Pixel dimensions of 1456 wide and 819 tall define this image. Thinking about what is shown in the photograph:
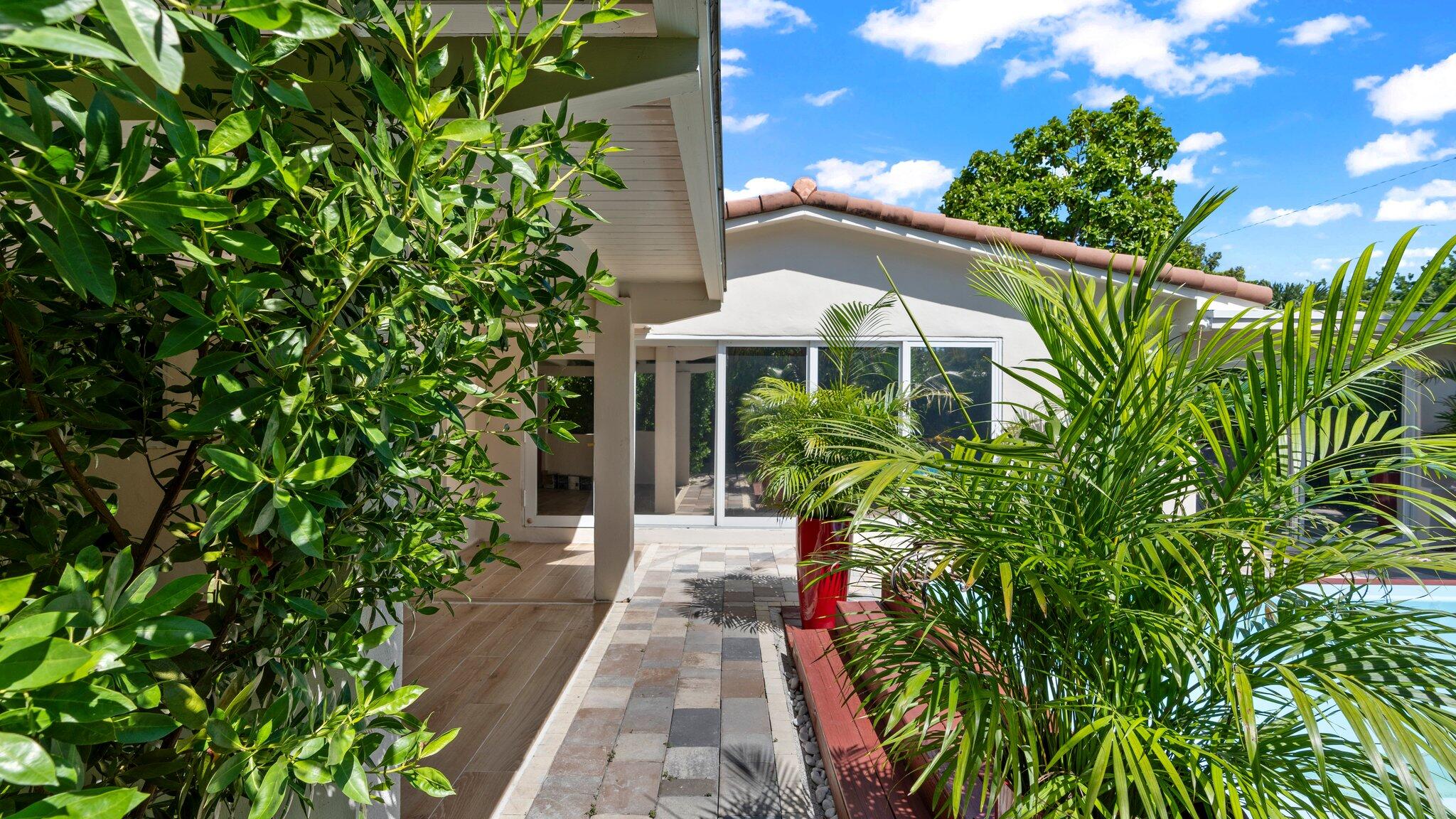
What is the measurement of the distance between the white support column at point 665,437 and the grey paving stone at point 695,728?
15.9ft

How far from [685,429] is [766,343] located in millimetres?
1399

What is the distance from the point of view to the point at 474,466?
156 centimetres

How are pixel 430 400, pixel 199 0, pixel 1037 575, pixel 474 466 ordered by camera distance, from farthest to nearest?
pixel 1037 575 → pixel 474 466 → pixel 430 400 → pixel 199 0

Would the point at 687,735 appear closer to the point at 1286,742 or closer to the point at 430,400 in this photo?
the point at 1286,742

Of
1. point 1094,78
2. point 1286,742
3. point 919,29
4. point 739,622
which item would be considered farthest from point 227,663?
point 1094,78

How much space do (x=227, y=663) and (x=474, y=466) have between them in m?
0.58

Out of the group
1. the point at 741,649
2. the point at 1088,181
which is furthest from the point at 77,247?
the point at 1088,181

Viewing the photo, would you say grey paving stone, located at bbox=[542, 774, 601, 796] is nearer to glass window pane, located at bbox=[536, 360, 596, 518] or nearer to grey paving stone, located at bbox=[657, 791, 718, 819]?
grey paving stone, located at bbox=[657, 791, 718, 819]

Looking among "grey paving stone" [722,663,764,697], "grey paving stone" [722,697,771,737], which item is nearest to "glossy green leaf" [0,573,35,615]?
"grey paving stone" [722,697,771,737]

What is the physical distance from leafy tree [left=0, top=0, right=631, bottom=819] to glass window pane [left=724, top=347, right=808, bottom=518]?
24.1 feet

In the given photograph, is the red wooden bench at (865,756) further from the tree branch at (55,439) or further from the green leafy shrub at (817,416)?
the tree branch at (55,439)

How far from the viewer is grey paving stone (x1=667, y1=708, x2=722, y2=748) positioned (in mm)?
3695

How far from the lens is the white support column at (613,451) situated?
6.23m

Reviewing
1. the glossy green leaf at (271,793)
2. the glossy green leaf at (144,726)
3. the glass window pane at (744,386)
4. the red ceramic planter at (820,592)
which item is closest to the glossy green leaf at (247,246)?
the glossy green leaf at (144,726)
